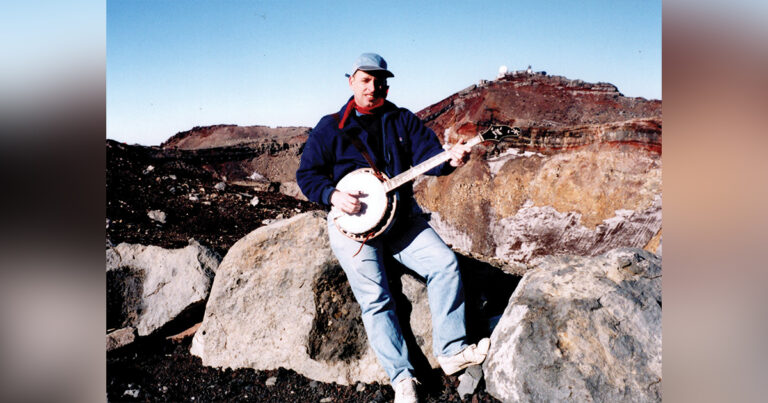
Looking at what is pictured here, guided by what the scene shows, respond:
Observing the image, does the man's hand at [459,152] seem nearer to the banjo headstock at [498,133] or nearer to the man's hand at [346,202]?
the banjo headstock at [498,133]

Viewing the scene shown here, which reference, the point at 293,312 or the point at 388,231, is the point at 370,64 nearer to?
the point at 388,231

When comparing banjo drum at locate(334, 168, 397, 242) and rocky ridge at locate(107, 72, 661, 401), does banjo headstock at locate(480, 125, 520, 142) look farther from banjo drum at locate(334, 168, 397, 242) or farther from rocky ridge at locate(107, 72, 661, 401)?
rocky ridge at locate(107, 72, 661, 401)

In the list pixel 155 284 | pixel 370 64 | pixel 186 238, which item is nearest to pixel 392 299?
pixel 370 64

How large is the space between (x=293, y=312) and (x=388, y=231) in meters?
0.85

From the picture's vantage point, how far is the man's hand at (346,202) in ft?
10.9

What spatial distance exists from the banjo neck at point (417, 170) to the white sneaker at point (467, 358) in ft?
3.60

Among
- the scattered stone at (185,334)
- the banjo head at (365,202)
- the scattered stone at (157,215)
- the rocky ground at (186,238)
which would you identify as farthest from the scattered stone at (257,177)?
the banjo head at (365,202)

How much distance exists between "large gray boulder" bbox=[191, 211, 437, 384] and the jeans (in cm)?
19

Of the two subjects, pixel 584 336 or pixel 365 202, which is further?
pixel 365 202

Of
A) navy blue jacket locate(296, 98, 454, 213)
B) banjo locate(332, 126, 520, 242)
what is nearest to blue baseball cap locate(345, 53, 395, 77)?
navy blue jacket locate(296, 98, 454, 213)

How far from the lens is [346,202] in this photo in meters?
3.33
